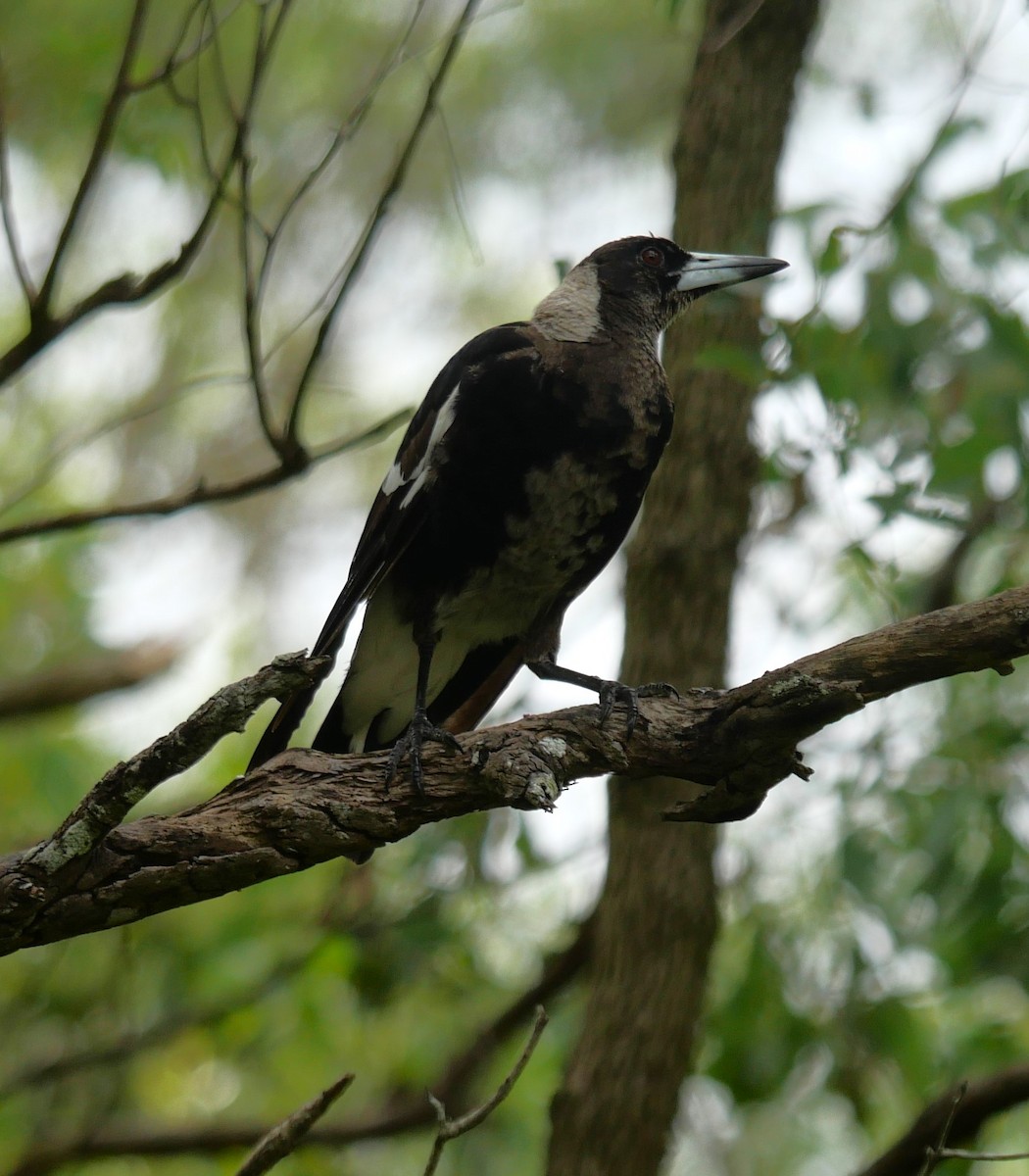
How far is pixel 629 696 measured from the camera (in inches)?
86.7

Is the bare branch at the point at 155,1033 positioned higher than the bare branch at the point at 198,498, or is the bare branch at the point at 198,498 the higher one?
the bare branch at the point at 198,498

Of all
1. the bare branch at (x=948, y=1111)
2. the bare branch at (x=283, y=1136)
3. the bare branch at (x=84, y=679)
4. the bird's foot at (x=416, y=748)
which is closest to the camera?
the bare branch at (x=283, y=1136)

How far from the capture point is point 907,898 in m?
3.60

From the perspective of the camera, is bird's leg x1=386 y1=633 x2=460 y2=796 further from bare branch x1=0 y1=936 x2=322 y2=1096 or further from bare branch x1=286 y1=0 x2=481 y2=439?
→ bare branch x1=0 y1=936 x2=322 y2=1096

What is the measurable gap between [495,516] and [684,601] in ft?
2.71

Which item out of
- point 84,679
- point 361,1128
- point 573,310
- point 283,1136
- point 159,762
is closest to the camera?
point 159,762

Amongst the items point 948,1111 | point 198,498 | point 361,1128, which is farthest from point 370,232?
point 361,1128

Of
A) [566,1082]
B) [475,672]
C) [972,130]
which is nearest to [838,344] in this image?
[972,130]

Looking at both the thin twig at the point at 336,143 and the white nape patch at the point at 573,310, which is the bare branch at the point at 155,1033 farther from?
the thin twig at the point at 336,143

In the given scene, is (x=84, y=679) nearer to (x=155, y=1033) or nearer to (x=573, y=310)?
(x=155, y=1033)

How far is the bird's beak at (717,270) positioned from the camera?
316cm

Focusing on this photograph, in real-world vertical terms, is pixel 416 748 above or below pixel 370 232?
below

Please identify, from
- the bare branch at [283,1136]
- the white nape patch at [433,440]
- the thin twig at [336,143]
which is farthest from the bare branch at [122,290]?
the bare branch at [283,1136]

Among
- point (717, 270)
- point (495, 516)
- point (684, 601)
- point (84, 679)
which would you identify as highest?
point (717, 270)
